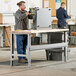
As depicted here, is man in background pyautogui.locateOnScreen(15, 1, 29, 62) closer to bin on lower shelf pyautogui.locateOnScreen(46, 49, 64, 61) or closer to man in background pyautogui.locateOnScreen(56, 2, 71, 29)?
bin on lower shelf pyautogui.locateOnScreen(46, 49, 64, 61)

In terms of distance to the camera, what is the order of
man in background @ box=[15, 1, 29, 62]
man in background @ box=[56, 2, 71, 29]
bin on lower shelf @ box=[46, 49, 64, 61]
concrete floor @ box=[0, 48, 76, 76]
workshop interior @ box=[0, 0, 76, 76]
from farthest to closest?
man in background @ box=[56, 2, 71, 29], bin on lower shelf @ box=[46, 49, 64, 61], man in background @ box=[15, 1, 29, 62], workshop interior @ box=[0, 0, 76, 76], concrete floor @ box=[0, 48, 76, 76]

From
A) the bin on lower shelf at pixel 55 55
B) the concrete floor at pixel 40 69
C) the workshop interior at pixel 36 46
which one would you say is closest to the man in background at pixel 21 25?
the workshop interior at pixel 36 46

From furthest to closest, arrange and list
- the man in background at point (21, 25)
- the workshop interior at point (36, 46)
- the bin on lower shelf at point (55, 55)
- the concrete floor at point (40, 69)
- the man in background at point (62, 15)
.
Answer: the man in background at point (62, 15) → the bin on lower shelf at point (55, 55) → the man in background at point (21, 25) → the workshop interior at point (36, 46) → the concrete floor at point (40, 69)

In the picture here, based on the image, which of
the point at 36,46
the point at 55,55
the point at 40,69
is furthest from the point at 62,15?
the point at 40,69

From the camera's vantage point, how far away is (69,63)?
7.57 meters

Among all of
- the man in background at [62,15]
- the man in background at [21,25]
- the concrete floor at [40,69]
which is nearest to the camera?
the concrete floor at [40,69]

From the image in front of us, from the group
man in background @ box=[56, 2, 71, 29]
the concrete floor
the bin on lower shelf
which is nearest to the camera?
the concrete floor

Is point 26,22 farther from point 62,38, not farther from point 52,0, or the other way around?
point 52,0

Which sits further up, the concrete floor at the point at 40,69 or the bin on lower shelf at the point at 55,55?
the bin on lower shelf at the point at 55,55

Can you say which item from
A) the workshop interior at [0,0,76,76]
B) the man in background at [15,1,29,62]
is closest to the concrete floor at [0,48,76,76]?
the workshop interior at [0,0,76,76]

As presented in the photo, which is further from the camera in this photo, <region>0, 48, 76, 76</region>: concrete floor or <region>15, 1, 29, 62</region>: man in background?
<region>15, 1, 29, 62</region>: man in background

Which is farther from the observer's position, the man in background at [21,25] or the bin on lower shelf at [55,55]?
the bin on lower shelf at [55,55]

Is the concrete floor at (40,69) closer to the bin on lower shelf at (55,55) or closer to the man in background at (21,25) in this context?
the man in background at (21,25)

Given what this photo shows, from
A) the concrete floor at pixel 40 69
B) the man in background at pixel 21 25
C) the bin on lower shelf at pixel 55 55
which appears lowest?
the concrete floor at pixel 40 69
